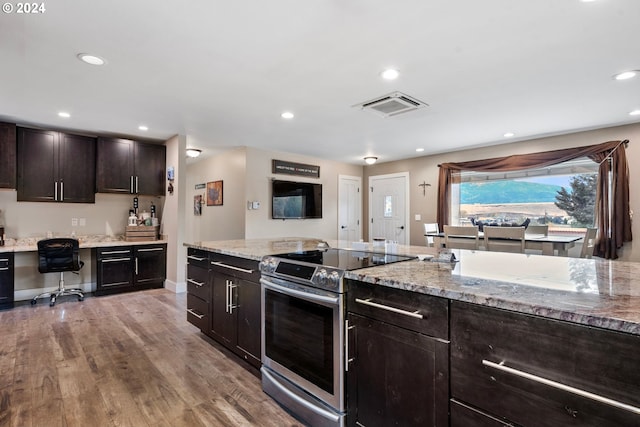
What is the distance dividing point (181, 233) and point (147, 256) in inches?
26.7

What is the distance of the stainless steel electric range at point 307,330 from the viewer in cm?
165

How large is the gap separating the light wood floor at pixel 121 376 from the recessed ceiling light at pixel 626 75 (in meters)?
3.90

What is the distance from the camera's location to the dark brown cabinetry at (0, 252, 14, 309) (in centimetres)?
399

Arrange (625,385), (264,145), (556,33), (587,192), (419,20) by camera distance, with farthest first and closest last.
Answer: (264,145)
(587,192)
(556,33)
(419,20)
(625,385)

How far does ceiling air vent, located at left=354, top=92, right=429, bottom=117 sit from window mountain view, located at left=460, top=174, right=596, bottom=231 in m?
3.10

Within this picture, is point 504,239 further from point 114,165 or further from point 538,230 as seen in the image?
point 114,165

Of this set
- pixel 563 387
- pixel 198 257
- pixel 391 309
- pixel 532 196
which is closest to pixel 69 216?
pixel 198 257

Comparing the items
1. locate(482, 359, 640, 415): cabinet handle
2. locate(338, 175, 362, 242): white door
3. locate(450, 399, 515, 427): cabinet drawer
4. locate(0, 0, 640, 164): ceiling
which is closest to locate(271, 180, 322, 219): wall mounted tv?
locate(338, 175, 362, 242): white door

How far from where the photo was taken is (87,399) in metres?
2.08

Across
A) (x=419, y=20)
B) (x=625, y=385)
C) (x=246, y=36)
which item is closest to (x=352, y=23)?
(x=419, y=20)

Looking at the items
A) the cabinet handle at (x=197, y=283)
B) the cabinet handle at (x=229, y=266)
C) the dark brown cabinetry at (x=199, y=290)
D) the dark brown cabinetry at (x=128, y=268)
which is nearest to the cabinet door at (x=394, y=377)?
the cabinet handle at (x=229, y=266)

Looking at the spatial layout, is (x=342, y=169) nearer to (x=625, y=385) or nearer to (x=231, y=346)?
(x=231, y=346)

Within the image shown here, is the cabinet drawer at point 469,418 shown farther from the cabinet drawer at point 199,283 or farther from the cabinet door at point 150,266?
the cabinet door at point 150,266

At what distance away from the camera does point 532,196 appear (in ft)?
17.9
